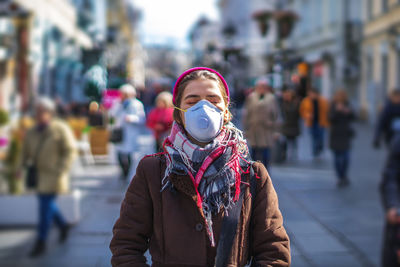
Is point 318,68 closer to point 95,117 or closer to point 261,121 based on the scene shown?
point 95,117

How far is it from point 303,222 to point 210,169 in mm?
5204

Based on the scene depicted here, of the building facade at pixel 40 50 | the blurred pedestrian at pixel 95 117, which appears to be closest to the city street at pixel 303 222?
the blurred pedestrian at pixel 95 117

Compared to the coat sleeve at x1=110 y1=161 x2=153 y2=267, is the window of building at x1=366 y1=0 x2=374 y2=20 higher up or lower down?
higher up

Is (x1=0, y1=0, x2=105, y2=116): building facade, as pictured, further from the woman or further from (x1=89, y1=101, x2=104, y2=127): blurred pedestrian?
the woman

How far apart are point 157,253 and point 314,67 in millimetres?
37671

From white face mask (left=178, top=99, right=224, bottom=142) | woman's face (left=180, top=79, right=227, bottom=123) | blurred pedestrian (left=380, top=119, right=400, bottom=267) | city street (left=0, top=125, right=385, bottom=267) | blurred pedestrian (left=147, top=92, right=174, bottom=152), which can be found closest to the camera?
white face mask (left=178, top=99, right=224, bottom=142)

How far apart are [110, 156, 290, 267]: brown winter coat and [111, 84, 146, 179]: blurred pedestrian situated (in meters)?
7.88

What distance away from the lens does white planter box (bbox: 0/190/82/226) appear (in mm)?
7137

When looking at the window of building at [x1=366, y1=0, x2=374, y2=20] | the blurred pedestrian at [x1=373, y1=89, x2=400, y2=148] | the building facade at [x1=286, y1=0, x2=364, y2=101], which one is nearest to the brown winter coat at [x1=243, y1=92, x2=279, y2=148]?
the blurred pedestrian at [x1=373, y1=89, x2=400, y2=148]

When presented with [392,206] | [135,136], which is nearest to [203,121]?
[392,206]

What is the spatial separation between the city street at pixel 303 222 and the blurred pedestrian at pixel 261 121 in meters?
0.76

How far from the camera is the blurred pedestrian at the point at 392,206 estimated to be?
4.11m

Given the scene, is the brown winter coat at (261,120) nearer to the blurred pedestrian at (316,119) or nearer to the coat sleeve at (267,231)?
the blurred pedestrian at (316,119)

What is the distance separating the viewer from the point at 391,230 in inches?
163
